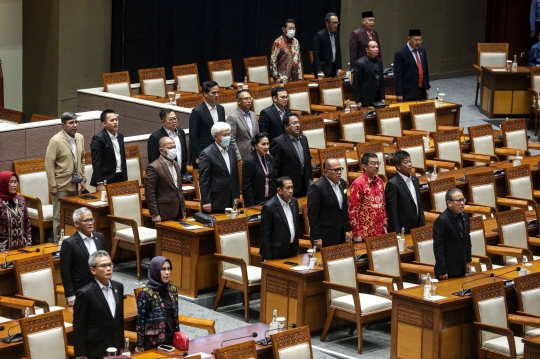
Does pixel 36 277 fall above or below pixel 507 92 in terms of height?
below

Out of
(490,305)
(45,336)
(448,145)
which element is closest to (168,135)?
(448,145)

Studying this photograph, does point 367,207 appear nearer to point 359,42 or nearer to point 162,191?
point 162,191

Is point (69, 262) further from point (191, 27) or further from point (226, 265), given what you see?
point (191, 27)

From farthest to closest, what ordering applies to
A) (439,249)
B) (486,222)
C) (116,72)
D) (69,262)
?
(116,72), (486,222), (439,249), (69,262)

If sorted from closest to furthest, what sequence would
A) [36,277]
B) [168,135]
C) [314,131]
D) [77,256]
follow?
[77,256] → [36,277] → [168,135] → [314,131]

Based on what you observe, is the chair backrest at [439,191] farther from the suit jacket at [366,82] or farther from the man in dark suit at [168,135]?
the suit jacket at [366,82]

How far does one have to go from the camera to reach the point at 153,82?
14.8 metres

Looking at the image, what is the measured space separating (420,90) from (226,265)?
5.73 m

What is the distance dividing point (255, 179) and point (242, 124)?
1.26m

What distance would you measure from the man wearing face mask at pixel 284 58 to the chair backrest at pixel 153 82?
1.44 metres

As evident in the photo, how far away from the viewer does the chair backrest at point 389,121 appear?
13750mm

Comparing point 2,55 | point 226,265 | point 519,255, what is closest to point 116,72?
point 2,55

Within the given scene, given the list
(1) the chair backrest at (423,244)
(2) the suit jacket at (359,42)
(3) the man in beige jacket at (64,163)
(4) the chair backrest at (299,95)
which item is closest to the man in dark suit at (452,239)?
(1) the chair backrest at (423,244)

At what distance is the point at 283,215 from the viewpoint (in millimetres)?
9703
